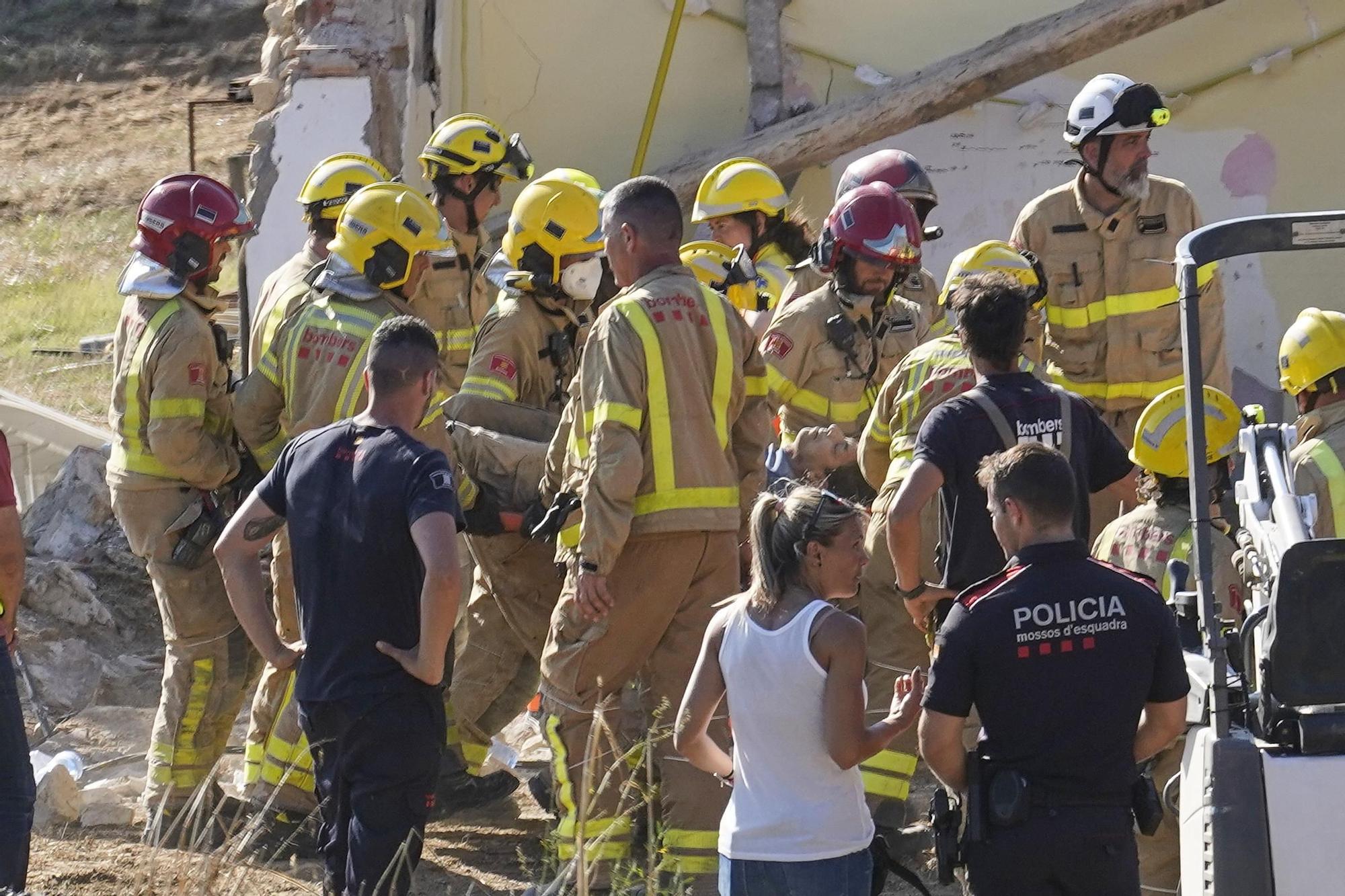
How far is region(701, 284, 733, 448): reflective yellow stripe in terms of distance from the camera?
5434mm

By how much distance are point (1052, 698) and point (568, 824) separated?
2.07 metres

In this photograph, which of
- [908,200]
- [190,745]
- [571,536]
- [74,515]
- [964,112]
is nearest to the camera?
[571,536]

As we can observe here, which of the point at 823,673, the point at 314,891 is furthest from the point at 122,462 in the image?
the point at 823,673

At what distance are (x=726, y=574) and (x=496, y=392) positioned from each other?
1.26m

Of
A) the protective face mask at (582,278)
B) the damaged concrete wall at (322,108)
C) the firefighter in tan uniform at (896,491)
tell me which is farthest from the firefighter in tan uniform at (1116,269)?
the damaged concrete wall at (322,108)

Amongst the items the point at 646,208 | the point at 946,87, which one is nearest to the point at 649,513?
the point at 646,208

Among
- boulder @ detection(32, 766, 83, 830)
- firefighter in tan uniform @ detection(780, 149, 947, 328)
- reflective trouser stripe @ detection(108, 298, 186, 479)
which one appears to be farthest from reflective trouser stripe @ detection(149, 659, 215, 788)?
firefighter in tan uniform @ detection(780, 149, 947, 328)

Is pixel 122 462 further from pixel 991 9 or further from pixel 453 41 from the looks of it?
pixel 991 9

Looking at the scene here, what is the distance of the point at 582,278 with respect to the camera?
630 centimetres

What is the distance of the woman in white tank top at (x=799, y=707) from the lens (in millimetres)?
3900

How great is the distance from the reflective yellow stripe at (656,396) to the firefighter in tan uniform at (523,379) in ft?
3.29

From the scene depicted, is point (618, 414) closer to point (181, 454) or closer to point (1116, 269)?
point (181, 454)

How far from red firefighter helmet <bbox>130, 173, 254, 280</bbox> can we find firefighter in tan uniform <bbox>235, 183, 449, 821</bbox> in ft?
1.33

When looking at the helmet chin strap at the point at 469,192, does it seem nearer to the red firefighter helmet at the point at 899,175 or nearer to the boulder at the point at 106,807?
the red firefighter helmet at the point at 899,175
